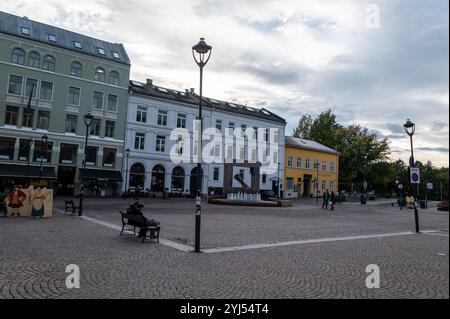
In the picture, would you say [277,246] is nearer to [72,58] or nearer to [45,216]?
[45,216]

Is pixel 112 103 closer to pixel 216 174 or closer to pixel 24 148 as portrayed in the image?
pixel 24 148

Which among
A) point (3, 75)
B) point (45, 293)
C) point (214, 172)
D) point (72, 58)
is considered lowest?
point (45, 293)

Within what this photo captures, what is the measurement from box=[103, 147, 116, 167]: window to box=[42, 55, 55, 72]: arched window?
10.7 m

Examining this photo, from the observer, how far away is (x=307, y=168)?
6506 centimetres

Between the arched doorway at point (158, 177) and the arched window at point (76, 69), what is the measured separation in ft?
47.1

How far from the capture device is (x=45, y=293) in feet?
21.1

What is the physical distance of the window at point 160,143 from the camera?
48156mm

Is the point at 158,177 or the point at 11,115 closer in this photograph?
the point at 11,115

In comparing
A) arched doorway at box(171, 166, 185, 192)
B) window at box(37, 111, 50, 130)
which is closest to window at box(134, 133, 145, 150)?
arched doorway at box(171, 166, 185, 192)

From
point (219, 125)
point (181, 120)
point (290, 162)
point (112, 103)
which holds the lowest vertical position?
point (290, 162)

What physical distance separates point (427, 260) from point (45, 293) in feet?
30.8

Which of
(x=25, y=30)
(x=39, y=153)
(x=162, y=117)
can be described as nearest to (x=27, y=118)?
(x=39, y=153)

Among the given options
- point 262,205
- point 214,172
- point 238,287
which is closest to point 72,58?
point 214,172

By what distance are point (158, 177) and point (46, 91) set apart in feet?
54.0
